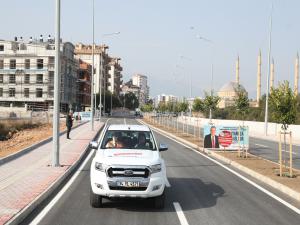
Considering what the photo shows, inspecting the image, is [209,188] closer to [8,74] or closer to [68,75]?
[8,74]

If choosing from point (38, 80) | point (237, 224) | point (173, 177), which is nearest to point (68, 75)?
point (38, 80)

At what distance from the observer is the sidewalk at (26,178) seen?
938 cm

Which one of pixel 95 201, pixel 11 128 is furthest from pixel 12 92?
pixel 95 201

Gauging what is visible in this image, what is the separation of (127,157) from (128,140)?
1386 mm

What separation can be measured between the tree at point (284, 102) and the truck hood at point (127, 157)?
7754mm

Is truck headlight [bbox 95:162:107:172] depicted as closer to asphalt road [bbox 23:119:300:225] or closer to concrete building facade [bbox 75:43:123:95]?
asphalt road [bbox 23:119:300:225]

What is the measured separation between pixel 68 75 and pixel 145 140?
92.0 m

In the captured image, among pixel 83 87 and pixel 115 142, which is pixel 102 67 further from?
pixel 115 142

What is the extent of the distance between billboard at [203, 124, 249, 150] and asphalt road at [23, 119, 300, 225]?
33.7 ft

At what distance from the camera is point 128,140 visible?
11.2 metres

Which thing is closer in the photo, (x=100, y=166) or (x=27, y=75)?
(x=100, y=166)

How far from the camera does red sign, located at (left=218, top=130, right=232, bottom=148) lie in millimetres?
24859

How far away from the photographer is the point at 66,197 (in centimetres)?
1102

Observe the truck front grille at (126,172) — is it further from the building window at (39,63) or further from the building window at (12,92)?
the building window at (12,92)
